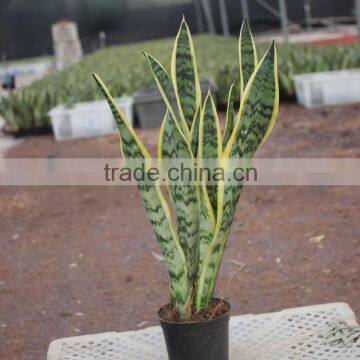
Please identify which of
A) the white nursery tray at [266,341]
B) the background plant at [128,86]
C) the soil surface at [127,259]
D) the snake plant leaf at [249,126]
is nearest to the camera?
the snake plant leaf at [249,126]

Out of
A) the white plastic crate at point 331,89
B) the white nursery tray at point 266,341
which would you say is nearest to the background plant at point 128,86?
the white plastic crate at point 331,89

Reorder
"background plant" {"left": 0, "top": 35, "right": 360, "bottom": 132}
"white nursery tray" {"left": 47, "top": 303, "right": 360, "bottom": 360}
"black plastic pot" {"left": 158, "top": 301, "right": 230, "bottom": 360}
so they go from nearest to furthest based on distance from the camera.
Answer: "black plastic pot" {"left": 158, "top": 301, "right": 230, "bottom": 360}
"white nursery tray" {"left": 47, "top": 303, "right": 360, "bottom": 360}
"background plant" {"left": 0, "top": 35, "right": 360, "bottom": 132}

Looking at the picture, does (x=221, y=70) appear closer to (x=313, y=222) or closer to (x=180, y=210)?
(x=313, y=222)

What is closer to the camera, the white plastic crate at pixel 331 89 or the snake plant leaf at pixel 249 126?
the snake plant leaf at pixel 249 126

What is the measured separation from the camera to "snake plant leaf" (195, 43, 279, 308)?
189 cm

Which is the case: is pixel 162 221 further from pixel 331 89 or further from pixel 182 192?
pixel 331 89

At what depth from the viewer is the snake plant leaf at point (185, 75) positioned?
2.03 meters

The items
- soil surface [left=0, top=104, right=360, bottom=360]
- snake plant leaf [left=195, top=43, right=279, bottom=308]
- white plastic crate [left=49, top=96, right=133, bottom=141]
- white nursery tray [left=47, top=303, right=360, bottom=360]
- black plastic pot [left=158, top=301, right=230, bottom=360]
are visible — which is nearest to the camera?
snake plant leaf [left=195, top=43, right=279, bottom=308]

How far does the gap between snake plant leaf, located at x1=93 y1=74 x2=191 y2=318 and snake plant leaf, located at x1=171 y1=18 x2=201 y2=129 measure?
167 mm

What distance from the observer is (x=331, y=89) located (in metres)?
7.07

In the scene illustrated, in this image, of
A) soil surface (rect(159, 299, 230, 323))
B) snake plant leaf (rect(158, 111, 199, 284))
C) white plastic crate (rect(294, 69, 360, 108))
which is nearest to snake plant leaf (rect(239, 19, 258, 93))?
snake plant leaf (rect(158, 111, 199, 284))

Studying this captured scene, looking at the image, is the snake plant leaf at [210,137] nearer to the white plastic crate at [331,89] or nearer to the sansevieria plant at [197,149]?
the sansevieria plant at [197,149]

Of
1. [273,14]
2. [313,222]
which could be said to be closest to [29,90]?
[313,222]

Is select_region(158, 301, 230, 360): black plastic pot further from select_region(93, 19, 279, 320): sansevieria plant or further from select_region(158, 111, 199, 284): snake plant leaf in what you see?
select_region(158, 111, 199, 284): snake plant leaf
